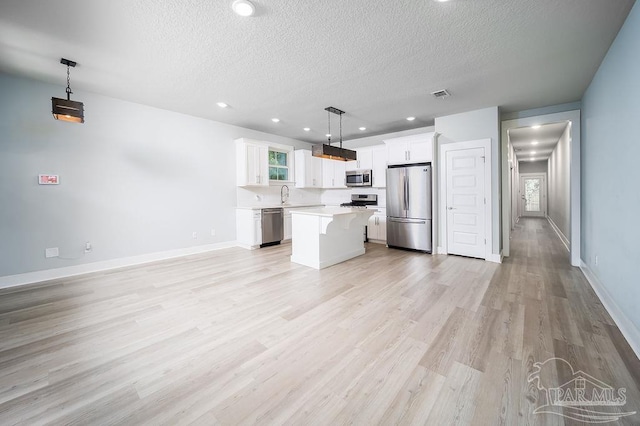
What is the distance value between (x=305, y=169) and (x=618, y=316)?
6022 mm

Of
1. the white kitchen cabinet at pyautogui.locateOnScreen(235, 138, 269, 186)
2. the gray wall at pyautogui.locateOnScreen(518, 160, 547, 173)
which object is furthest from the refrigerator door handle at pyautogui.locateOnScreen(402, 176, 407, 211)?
the gray wall at pyautogui.locateOnScreen(518, 160, 547, 173)

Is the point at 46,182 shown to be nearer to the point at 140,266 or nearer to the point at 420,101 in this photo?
the point at 140,266

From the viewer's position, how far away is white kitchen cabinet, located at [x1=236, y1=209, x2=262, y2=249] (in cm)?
566

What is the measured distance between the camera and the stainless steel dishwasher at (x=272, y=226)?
5.87 metres

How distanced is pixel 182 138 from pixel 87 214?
6.71ft

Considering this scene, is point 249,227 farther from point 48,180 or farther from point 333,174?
point 48,180

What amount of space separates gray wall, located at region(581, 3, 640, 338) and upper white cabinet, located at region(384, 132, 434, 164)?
2.25 m

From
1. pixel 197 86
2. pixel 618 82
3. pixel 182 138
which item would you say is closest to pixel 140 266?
pixel 182 138

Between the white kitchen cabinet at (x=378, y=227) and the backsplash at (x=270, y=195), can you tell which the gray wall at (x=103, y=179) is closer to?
the backsplash at (x=270, y=195)

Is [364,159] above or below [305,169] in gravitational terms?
above

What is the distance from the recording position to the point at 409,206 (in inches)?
212

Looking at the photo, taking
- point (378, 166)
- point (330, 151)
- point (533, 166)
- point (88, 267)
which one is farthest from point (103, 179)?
point (533, 166)

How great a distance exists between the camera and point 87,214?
3.95 m

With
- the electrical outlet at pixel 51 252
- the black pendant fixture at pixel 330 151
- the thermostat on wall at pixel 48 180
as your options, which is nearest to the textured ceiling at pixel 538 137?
the black pendant fixture at pixel 330 151
